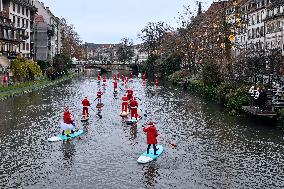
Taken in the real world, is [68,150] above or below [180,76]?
below

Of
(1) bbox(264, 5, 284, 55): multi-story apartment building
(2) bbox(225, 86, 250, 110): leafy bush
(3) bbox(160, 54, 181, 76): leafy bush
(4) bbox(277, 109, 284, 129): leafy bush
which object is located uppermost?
(1) bbox(264, 5, 284, 55): multi-story apartment building

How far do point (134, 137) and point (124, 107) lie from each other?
9040 mm

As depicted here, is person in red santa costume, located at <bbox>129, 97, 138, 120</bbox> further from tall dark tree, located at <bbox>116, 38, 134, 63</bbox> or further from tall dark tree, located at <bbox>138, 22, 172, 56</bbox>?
tall dark tree, located at <bbox>116, 38, 134, 63</bbox>

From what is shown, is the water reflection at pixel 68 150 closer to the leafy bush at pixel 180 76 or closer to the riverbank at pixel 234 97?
the riverbank at pixel 234 97

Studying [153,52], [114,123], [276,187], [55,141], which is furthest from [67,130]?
[153,52]

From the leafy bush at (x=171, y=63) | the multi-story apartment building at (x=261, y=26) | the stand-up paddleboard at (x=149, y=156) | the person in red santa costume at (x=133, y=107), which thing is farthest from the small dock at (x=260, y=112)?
the leafy bush at (x=171, y=63)

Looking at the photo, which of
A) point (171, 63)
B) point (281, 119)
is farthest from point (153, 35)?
point (281, 119)

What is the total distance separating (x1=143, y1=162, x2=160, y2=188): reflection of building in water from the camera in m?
17.9

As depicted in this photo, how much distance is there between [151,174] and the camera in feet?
62.8

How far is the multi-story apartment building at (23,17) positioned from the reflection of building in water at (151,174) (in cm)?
6286

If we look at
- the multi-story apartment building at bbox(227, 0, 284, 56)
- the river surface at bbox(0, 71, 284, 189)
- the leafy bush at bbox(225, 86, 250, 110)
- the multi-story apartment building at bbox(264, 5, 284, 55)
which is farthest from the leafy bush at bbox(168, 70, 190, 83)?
the river surface at bbox(0, 71, 284, 189)

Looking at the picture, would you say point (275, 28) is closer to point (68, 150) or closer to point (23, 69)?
point (23, 69)

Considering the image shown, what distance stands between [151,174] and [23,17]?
74.2m

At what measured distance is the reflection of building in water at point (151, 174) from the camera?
17906 millimetres
